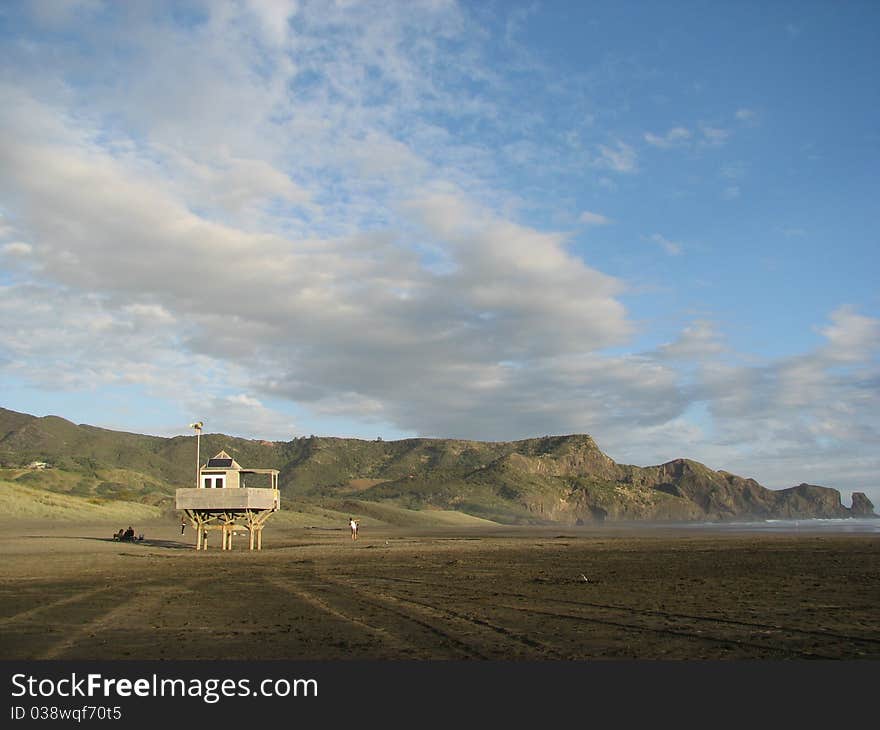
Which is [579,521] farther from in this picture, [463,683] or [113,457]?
[463,683]

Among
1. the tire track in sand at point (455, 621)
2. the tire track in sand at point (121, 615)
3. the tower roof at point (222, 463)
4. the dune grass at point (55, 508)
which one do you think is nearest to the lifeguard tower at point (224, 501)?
the tower roof at point (222, 463)

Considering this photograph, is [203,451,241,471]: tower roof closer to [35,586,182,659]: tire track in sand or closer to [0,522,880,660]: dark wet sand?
[0,522,880,660]: dark wet sand

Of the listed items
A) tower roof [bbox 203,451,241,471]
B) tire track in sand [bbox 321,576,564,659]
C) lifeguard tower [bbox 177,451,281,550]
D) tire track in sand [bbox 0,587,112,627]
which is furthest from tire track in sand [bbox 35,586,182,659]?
tower roof [bbox 203,451,241,471]

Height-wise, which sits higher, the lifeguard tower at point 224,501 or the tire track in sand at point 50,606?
the lifeguard tower at point 224,501

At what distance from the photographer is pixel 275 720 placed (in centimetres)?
845

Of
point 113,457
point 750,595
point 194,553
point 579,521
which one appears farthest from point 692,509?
point 750,595

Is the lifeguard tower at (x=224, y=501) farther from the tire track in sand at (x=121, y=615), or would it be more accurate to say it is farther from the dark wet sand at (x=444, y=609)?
the tire track in sand at (x=121, y=615)

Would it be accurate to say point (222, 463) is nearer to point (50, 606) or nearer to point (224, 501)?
point (224, 501)

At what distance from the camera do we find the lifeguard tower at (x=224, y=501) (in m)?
43.0

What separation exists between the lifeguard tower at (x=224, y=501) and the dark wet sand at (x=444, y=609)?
10.5m

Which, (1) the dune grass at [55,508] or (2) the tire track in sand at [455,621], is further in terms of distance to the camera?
(1) the dune grass at [55,508]

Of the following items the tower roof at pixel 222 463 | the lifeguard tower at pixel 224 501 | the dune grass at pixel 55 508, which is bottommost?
the dune grass at pixel 55 508

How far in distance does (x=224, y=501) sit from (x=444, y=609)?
97.4 feet

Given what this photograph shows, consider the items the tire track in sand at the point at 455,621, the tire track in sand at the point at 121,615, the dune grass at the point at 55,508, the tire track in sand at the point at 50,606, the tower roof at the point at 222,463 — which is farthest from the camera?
the dune grass at the point at 55,508
